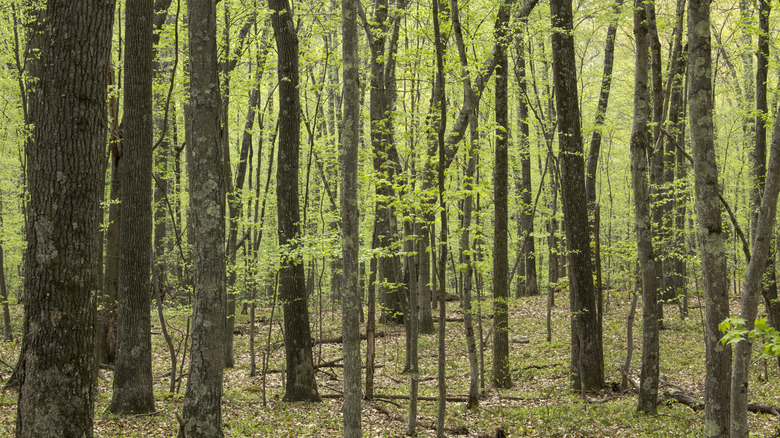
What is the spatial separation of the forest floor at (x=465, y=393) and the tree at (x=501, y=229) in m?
0.44

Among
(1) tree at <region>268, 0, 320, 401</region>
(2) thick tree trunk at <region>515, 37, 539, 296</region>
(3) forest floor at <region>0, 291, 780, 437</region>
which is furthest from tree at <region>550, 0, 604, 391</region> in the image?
(2) thick tree trunk at <region>515, 37, 539, 296</region>

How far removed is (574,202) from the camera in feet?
29.9

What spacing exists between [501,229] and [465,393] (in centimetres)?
324

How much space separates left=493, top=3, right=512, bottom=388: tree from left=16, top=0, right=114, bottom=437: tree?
6.84 meters

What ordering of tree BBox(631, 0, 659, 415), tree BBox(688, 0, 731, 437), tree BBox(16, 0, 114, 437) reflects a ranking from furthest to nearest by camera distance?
tree BBox(631, 0, 659, 415), tree BBox(688, 0, 731, 437), tree BBox(16, 0, 114, 437)

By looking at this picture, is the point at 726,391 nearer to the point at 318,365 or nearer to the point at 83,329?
the point at 83,329

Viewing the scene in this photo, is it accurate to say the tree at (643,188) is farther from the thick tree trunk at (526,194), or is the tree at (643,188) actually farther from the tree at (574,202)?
the thick tree trunk at (526,194)

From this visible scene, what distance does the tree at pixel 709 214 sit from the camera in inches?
181

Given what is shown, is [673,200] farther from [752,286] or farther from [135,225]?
[135,225]

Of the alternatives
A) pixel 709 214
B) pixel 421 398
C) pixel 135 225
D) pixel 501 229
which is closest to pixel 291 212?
pixel 135 225

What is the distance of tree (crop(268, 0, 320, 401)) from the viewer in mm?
8609

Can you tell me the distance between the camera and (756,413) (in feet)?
25.1

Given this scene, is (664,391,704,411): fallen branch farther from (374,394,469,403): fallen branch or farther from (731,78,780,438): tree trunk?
(731,78,780,438): tree trunk

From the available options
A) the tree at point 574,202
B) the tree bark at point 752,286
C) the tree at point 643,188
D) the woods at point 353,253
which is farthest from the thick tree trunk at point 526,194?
the tree bark at point 752,286
